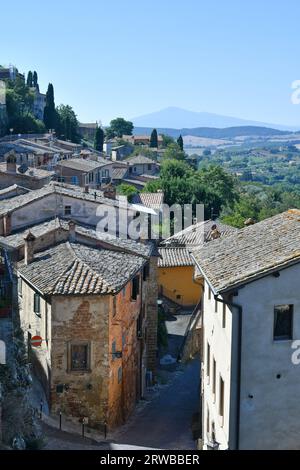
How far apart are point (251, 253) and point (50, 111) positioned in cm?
9185

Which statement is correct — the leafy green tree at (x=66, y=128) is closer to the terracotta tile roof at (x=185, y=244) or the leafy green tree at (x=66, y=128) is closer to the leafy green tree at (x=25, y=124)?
the leafy green tree at (x=25, y=124)

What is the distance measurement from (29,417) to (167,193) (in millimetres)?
53908

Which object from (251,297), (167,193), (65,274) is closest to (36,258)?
(65,274)

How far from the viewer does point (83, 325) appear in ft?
76.4

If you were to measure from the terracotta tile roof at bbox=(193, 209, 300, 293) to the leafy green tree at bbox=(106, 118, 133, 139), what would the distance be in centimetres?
13330

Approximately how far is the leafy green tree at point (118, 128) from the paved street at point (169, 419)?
124m

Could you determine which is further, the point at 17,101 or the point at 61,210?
the point at 17,101

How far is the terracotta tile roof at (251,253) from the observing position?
1666 cm

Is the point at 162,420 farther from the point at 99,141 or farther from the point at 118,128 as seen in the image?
the point at 118,128

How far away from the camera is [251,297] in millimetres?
16625

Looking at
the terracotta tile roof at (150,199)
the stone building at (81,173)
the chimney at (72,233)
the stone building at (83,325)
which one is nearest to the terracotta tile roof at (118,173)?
the stone building at (81,173)

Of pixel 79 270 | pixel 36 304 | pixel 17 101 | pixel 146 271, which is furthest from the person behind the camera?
pixel 17 101

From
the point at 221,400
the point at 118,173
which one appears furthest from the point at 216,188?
the point at 221,400

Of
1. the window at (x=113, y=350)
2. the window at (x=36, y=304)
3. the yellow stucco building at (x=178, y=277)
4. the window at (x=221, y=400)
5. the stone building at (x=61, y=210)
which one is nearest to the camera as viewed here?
the window at (x=221, y=400)
